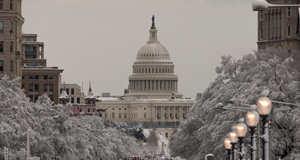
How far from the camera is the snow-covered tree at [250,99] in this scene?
239ft

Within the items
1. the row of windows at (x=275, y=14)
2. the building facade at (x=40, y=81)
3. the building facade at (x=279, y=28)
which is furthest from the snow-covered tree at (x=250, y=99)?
the building facade at (x=40, y=81)

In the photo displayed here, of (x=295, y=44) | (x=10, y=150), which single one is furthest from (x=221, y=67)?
(x=10, y=150)

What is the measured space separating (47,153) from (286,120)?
708 inches

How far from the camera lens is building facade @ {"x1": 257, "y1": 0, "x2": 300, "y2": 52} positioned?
362 ft

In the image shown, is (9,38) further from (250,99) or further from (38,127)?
(250,99)

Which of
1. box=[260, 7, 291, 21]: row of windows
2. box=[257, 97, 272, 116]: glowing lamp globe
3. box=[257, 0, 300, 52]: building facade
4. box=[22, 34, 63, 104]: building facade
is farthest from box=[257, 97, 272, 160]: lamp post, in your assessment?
box=[22, 34, 63, 104]: building facade

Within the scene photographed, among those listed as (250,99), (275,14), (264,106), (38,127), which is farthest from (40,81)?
(264,106)

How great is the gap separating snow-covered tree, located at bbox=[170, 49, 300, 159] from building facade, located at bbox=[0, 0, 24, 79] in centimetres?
1839

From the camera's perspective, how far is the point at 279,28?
113500mm

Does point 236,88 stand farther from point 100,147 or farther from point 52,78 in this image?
point 52,78

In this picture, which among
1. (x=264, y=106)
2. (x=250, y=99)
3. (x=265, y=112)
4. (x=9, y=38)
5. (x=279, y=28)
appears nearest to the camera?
(x=265, y=112)

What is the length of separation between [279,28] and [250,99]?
39468mm

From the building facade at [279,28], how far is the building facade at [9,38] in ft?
82.7

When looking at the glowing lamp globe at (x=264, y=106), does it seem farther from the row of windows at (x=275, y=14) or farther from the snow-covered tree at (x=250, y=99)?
the row of windows at (x=275, y=14)
